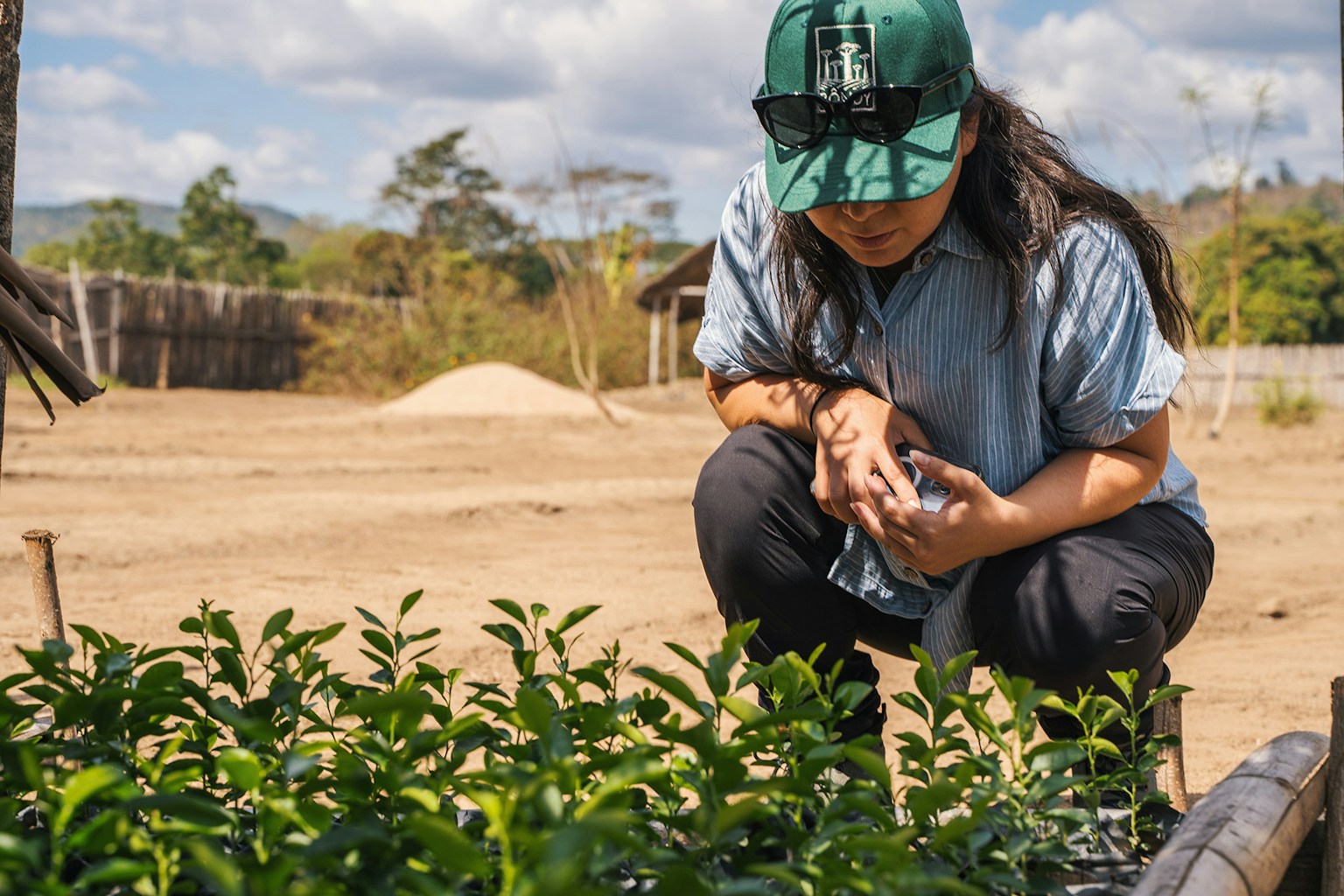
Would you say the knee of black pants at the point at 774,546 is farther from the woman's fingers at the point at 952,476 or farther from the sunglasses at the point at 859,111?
the sunglasses at the point at 859,111

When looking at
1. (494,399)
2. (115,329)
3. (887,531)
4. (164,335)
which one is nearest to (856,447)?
(887,531)

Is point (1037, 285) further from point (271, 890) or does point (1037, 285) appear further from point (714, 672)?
point (271, 890)

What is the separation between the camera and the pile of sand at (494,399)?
14500mm

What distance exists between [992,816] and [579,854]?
1.74 ft

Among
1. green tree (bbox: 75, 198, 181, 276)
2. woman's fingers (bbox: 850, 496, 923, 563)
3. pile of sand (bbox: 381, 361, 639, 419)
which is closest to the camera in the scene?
woman's fingers (bbox: 850, 496, 923, 563)

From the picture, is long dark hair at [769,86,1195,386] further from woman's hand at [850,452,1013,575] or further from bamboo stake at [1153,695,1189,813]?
bamboo stake at [1153,695,1189,813]

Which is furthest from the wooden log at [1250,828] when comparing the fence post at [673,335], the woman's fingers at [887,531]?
the fence post at [673,335]

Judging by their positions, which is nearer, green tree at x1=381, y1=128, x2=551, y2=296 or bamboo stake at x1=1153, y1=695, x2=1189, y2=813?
bamboo stake at x1=1153, y1=695, x2=1189, y2=813

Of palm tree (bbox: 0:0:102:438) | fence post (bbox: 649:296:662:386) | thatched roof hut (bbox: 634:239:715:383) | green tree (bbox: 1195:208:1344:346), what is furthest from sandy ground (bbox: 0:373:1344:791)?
green tree (bbox: 1195:208:1344:346)

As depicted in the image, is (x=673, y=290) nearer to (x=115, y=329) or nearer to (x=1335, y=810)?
(x=115, y=329)

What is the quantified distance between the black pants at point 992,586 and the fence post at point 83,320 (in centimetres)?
1828

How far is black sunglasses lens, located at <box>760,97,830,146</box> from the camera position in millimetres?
1688

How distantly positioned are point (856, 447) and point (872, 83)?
0.54 meters

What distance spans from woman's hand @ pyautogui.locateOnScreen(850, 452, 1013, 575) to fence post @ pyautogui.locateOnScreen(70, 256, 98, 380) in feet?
61.1
